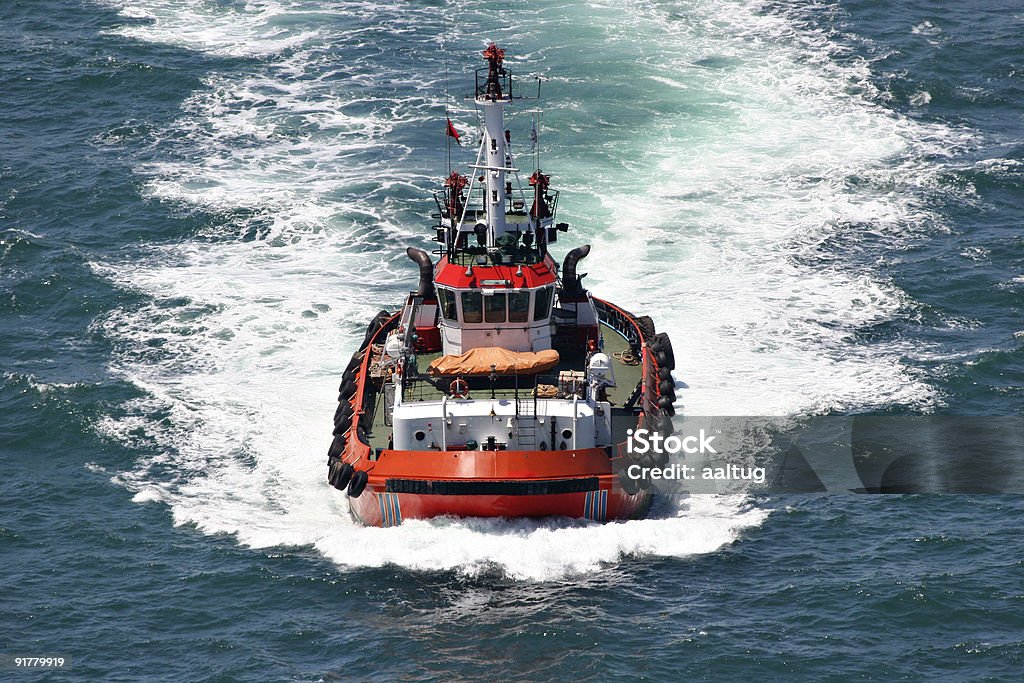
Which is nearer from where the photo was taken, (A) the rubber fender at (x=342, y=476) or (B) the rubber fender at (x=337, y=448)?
(A) the rubber fender at (x=342, y=476)

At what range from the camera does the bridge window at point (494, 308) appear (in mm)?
37562

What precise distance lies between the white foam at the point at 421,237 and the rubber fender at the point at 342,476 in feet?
4.09

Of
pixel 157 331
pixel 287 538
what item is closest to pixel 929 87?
pixel 157 331

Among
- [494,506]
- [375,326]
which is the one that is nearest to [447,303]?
[375,326]

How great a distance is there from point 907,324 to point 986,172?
13469 millimetres

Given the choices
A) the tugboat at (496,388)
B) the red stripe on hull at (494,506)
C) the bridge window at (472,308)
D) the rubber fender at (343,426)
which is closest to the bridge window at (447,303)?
the tugboat at (496,388)

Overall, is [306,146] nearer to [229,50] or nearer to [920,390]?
[229,50]

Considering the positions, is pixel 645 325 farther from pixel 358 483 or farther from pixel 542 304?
pixel 358 483

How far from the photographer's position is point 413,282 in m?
51.1

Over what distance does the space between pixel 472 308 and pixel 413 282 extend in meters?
13.6

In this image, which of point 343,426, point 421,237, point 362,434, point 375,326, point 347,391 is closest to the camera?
point 362,434

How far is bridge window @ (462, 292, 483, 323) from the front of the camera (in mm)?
37594

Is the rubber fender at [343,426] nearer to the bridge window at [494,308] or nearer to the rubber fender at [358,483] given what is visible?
the rubber fender at [358,483]

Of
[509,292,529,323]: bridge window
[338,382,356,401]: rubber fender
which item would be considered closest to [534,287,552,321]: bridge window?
[509,292,529,323]: bridge window
